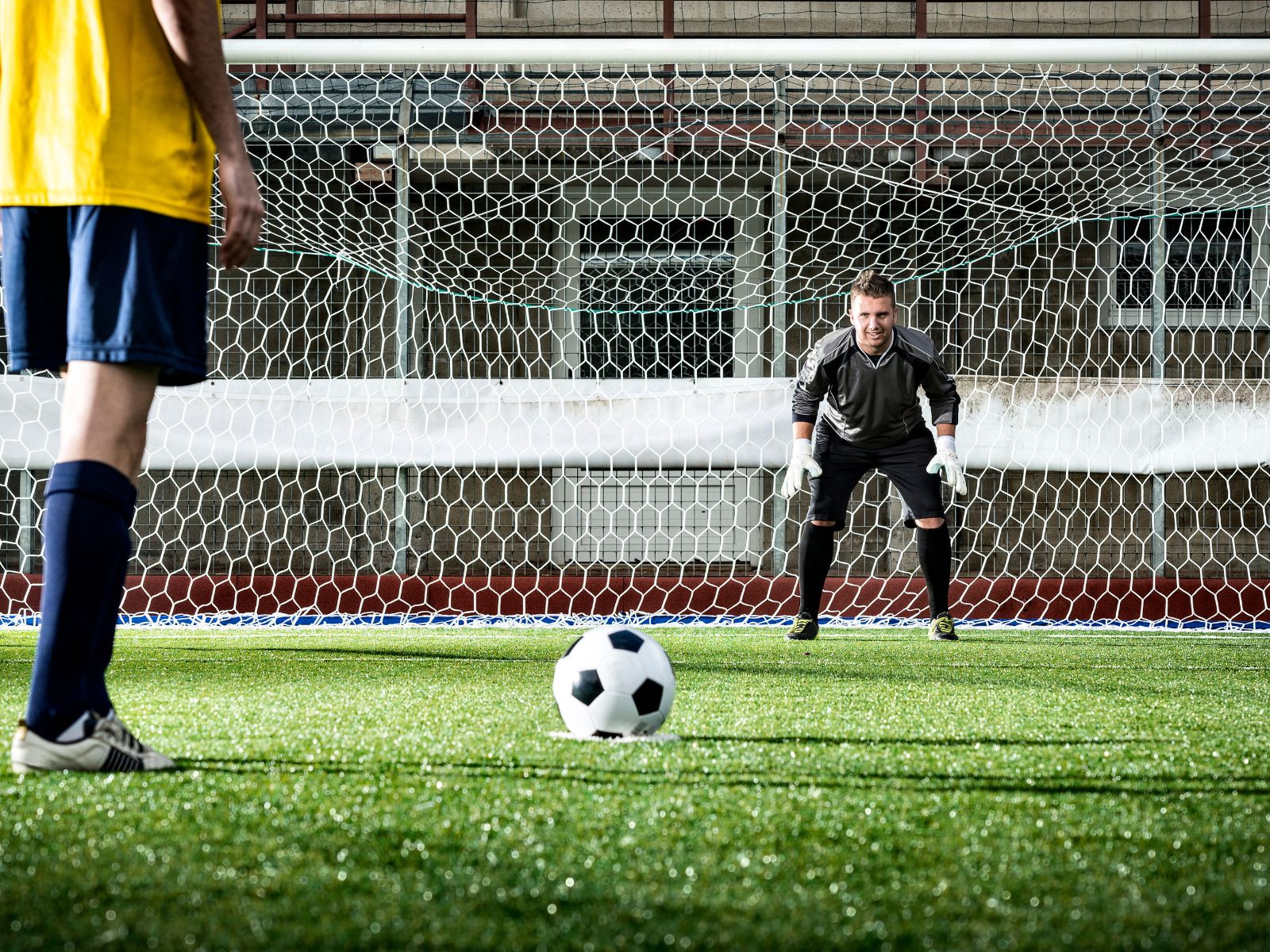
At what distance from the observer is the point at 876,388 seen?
5262mm

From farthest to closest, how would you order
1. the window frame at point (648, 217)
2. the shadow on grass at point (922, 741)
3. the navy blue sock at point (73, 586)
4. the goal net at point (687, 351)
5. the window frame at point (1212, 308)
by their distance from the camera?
the window frame at point (648, 217) → the window frame at point (1212, 308) → the goal net at point (687, 351) → the shadow on grass at point (922, 741) → the navy blue sock at point (73, 586)

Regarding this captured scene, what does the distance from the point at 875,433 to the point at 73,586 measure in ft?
13.0

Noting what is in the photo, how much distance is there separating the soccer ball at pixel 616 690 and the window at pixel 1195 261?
7.56m

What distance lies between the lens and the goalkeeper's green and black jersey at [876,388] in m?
5.25

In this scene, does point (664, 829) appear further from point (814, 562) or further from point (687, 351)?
point (687, 351)

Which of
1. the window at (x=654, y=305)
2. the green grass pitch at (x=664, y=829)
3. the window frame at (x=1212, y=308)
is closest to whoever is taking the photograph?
the green grass pitch at (x=664, y=829)

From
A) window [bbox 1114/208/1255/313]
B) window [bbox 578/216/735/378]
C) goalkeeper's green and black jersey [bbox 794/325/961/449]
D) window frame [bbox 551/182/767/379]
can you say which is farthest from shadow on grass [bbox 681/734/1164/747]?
window [bbox 1114/208/1255/313]

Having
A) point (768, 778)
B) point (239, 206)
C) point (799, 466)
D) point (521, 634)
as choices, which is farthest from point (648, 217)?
point (768, 778)

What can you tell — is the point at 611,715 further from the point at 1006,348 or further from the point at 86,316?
the point at 1006,348

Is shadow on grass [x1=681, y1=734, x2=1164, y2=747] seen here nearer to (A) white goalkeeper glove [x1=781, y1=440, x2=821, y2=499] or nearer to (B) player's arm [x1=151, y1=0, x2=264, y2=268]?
(B) player's arm [x1=151, y1=0, x2=264, y2=268]

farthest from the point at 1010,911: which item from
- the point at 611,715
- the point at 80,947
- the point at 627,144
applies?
the point at 627,144

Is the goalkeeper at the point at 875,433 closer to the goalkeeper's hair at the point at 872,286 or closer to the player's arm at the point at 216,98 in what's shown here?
the goalkeeper's hair at the point at 872,286

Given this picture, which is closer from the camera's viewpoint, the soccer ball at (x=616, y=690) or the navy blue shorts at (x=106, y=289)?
the navy blue shorts at (x=106, y=289)

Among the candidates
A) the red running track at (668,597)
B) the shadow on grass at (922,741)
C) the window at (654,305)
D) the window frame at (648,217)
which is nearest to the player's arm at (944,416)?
the red running track at (668,597)
